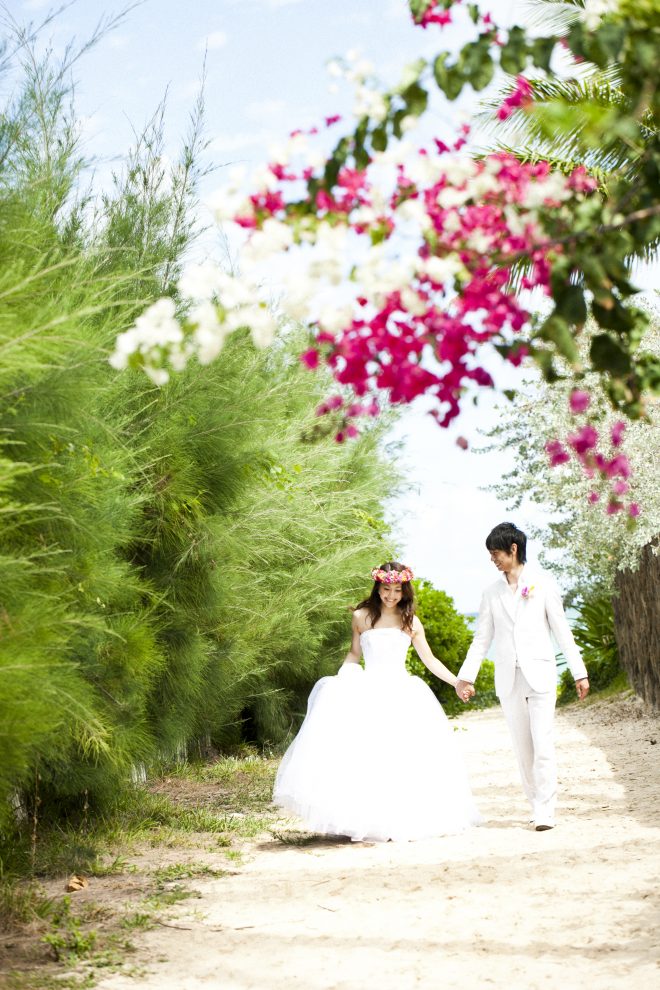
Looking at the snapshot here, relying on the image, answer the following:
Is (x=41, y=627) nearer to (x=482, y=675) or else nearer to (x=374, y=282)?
(x=374, y=282)

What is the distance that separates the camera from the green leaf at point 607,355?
254 cm

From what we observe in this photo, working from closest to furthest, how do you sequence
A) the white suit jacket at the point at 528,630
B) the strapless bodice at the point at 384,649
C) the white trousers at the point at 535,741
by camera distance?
1. the white trousers at the point at 535,741
2. the white suit jacket at the point at 528,630
3. the strapless bodice at the point at 384,649

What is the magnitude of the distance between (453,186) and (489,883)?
4.12 meters

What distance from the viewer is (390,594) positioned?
8070mm

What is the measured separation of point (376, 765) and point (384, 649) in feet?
3.22

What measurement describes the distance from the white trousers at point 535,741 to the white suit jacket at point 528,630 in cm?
7

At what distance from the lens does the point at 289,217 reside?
8.76ft

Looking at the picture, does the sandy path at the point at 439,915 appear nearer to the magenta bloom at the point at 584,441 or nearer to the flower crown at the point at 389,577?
the flower crown at the point at 389,577

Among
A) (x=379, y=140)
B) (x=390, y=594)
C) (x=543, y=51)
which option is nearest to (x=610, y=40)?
(x=543, y=51)

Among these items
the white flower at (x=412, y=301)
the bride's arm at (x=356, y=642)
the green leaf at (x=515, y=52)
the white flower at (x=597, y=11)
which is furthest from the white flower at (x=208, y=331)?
the bride's arm at (x=356, y=642)

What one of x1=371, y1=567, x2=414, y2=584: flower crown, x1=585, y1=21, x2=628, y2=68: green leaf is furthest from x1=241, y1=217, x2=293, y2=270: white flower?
x1=371, y1=567, x2=414, y2=584: flower crown

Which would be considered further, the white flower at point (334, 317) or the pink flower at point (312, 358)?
the pink flower at point (312, 358)

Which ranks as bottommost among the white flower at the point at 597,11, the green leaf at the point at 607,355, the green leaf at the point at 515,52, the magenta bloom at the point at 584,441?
the magenta bloom at the point at 584,441

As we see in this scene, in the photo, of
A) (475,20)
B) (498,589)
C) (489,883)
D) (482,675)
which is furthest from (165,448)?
(482,675)
